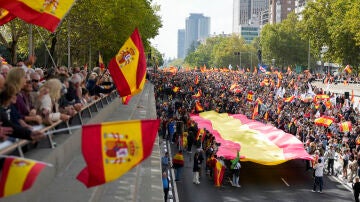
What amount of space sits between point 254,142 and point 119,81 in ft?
47.0

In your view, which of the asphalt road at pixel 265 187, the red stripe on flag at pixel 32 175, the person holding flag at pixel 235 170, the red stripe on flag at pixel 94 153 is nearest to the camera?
the red stripe on flag at pixel 32 175

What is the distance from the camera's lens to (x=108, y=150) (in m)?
6.45

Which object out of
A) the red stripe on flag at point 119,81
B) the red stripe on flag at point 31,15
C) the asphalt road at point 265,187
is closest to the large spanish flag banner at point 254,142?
the asphalt road at point 265,187

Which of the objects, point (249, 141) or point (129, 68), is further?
point (249, 141)

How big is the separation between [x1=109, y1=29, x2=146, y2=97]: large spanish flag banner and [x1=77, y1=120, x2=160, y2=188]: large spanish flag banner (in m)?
6.92

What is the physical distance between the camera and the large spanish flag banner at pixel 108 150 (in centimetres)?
644

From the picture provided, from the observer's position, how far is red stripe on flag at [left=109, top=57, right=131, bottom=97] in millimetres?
13461

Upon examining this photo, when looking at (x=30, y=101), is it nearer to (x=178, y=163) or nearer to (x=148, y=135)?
(x=148, y=135)

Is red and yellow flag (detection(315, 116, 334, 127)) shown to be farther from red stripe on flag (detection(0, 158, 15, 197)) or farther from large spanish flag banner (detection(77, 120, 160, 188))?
red stripe on flag (detection(0, 158, 15, 197))

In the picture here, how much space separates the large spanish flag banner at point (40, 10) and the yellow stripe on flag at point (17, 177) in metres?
5.02

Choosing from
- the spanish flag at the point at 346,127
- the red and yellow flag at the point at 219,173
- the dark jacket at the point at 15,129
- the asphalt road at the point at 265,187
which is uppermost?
the dark jacket at the point at 15,129

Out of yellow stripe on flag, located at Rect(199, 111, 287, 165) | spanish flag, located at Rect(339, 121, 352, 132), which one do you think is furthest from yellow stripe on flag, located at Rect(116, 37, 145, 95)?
spanish flag, located at Rect(339, 121, 352, 132)

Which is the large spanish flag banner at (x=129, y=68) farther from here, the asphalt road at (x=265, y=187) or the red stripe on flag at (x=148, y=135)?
the asphalt road at (x=265, y=187)

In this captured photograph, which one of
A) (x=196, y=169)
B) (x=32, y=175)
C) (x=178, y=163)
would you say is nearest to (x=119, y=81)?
(x=32, y=175)
